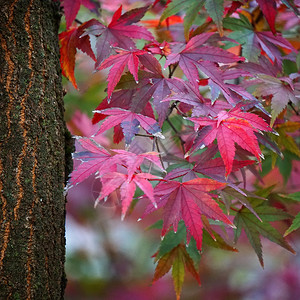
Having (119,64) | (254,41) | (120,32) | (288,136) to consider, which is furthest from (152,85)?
(288,136)

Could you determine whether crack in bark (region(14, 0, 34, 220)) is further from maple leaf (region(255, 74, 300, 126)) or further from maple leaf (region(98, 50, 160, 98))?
maple leaf (region(255, 74, 300, 126))

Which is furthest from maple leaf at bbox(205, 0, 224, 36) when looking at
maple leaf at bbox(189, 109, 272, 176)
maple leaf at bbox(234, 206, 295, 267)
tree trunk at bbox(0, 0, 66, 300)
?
maple leaf at bbox(234, 206, 295, 267)

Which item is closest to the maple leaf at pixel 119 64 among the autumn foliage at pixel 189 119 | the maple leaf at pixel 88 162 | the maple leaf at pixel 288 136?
the autumn foliage at pixel 189 119

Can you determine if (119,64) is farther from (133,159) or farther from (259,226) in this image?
(259,226)

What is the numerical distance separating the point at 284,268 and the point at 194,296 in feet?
1.83

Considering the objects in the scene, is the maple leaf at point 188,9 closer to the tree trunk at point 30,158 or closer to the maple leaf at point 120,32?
the maple leaf at point 120,32

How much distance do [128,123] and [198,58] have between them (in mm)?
217

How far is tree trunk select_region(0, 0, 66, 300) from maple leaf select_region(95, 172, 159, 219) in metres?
0.16

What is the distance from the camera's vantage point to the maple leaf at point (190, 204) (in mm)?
721

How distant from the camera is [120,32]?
3.07ft

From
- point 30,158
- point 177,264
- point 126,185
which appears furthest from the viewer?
point 177,264

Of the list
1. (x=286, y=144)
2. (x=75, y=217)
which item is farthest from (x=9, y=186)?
(x=75, y=217)

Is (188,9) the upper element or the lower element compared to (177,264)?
upper

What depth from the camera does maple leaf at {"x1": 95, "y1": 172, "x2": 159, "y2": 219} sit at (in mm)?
632
